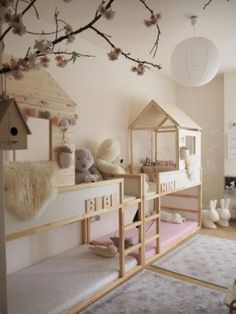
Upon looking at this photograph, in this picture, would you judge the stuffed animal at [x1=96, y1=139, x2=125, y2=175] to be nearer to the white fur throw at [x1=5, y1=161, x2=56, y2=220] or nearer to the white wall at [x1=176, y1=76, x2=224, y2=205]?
the white fur throw at [x1=5, y1=161, x2=56, y2=220]

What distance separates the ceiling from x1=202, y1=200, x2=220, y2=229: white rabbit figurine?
208 centimetres

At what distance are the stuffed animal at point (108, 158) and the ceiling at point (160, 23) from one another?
1.09 meters

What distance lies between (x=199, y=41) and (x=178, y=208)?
8.96 ft

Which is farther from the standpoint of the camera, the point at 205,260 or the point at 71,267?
the point at 205,260

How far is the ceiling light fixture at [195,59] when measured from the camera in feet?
6.56

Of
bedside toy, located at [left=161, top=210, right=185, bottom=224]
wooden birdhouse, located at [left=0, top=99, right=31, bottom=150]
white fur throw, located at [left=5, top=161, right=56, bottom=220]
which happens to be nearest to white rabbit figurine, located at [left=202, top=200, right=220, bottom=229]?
bedside toy, located at [left=161, top=210, right=185, bottom=224]

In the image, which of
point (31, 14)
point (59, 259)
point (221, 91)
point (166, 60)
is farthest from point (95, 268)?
point (221, 91)

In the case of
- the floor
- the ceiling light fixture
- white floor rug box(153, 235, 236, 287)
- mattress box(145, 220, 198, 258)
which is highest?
the ceiling light fixture

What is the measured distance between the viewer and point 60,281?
213 cm

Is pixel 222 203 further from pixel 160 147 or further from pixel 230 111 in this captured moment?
pixel 230 111

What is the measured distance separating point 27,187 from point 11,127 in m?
0.66

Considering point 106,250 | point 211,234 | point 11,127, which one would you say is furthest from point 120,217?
point 211,234

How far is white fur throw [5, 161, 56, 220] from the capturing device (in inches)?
58.9

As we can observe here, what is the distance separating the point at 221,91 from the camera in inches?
167
